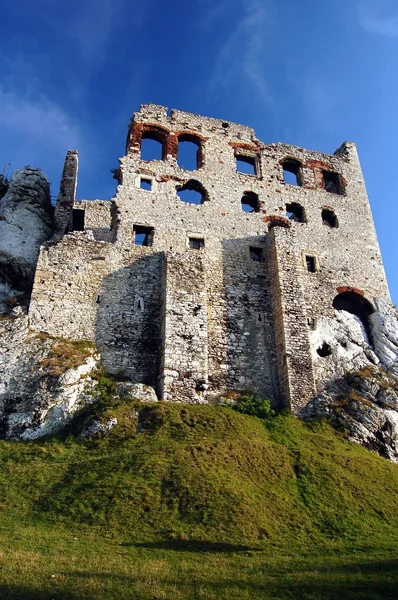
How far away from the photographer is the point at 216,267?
1099 inches

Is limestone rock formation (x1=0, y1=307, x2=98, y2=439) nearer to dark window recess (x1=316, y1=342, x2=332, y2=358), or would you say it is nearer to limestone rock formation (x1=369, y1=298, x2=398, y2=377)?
dark window recess (x1=316, y1=342, x2=332, y2=358)

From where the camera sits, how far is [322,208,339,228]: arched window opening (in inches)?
1276

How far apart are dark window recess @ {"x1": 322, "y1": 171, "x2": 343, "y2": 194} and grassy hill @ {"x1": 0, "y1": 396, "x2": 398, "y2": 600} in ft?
56.5

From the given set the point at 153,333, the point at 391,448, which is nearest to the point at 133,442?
the point at 153,333

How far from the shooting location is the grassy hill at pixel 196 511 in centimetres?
1114

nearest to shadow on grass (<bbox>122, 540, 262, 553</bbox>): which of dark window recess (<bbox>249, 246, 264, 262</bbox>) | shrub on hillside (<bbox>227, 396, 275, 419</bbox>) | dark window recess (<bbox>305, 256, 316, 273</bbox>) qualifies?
shrub on hillside (<bbox>227, 396, 275, 419</bbox>)

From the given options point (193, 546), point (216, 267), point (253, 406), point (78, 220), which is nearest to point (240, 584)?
point (193, 546)

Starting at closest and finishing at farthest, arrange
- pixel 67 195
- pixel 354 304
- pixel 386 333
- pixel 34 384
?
pixel 34 384 → pixel 386 333 → pixel 354 304 → pixel 67 195

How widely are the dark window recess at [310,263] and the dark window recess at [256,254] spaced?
8.31 ft

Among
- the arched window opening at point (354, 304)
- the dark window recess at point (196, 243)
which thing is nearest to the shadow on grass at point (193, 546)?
the dark window recess at point (196, 243)

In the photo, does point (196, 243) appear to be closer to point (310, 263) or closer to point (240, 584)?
point (310, 263)

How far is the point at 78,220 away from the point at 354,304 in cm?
1647

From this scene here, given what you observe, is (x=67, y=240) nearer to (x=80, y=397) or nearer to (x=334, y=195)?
(x=80, y=397)

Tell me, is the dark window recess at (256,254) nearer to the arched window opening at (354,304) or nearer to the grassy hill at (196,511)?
the arched window opening at (354,304)
